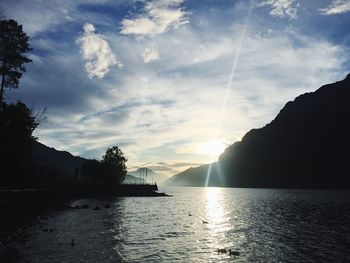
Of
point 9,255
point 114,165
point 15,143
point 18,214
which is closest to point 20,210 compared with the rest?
point 18,214

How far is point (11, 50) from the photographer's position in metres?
61.4

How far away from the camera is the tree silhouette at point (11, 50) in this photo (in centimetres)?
6069

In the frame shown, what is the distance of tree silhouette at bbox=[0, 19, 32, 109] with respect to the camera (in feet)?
199

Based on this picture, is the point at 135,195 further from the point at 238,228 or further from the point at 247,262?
the point at 247,262

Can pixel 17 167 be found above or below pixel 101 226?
above

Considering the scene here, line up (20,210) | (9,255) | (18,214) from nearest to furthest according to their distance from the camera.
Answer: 1. (9,255)
2. (18,214)
3. (20,210)

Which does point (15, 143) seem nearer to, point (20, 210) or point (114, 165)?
point (20, 210)

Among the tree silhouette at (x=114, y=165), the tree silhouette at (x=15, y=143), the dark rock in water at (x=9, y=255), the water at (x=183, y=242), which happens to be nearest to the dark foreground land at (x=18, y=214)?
the dark rock in water at (x=9, y=255)

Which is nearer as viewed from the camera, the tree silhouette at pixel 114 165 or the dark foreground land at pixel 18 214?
the dark foreground land at pixel 18 214

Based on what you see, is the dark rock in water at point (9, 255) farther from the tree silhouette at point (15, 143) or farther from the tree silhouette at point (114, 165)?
the tree silhouette at point (114, 165)

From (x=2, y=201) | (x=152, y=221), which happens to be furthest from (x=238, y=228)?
(x=2, y=201)

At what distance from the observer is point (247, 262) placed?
3472cm

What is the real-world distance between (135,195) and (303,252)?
150 metres

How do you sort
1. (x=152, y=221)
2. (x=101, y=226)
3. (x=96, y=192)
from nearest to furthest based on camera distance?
1. (x=101, y=226)
2. (x=152, y=221)
3. (x=96, y=192)
